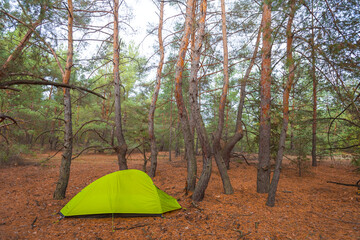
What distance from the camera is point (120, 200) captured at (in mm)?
5328

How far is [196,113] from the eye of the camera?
616 centimetres

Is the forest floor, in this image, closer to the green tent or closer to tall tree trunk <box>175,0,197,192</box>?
the green tent

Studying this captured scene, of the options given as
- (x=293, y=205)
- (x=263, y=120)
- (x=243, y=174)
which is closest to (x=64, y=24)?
(x=263, y=120)

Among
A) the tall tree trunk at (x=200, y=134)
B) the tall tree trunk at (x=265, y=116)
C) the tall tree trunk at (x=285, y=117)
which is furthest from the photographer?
the tall tree trunk at (x=265, y=116)

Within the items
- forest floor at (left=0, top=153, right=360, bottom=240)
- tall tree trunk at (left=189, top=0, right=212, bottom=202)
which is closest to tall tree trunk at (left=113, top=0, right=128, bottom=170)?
forest floor at (left=0, top=153, right=360, bottom=240)

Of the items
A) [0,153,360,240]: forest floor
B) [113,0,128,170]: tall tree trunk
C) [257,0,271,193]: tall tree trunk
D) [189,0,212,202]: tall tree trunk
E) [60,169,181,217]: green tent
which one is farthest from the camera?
[113,0,128,170]: tall tree trunk

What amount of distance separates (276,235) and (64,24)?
8447 mm

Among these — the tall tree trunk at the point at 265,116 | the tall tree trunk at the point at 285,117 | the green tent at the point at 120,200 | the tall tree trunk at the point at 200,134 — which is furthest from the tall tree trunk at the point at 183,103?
the tall tree trunk at the point at 285,117

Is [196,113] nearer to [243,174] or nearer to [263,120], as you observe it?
[263,120]

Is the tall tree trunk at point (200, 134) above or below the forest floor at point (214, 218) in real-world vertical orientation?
above

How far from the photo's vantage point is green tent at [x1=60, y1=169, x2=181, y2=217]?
17.3ft

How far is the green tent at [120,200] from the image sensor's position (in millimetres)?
5262

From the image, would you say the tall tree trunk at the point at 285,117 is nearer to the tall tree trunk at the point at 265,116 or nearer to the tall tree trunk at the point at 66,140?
the tall tree trunk at the point at 265,116

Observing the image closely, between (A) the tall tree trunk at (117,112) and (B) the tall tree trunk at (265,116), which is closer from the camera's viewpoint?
(B) the tall tree trunk at (265,116)
